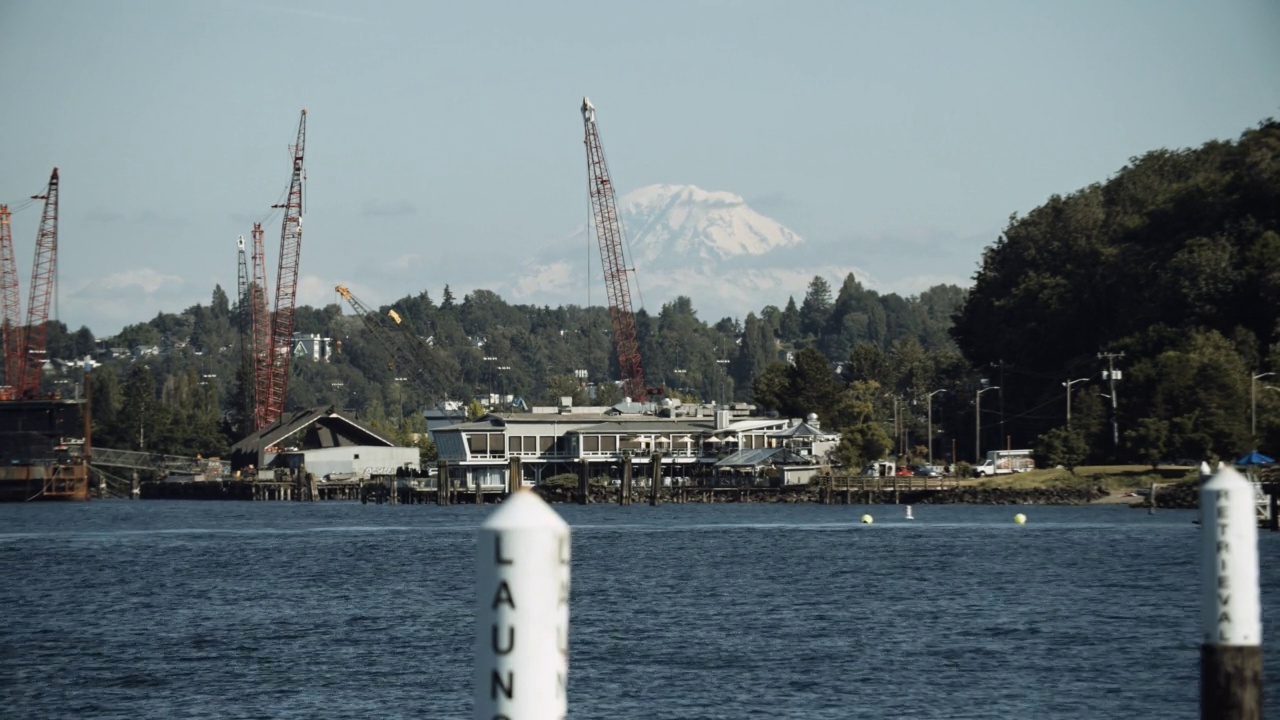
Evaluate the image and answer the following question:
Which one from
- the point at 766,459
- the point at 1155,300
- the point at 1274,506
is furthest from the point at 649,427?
the point at 1274,506

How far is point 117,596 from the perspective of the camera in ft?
209

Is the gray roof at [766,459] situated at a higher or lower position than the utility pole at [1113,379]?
lower

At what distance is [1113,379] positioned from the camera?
134 metres

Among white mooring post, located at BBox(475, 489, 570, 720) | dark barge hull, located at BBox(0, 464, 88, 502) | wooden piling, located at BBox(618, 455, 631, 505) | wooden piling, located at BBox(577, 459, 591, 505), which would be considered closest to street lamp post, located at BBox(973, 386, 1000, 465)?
wooden piling, located at BBox(618, 455, 631, 505)

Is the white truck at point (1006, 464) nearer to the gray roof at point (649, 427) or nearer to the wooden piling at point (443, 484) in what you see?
the gray roof at point (649, 427)

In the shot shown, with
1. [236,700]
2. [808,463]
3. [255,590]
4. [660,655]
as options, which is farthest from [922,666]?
[808,463]

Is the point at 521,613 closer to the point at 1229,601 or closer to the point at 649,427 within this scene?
the point at 1229,601

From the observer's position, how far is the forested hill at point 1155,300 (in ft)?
418

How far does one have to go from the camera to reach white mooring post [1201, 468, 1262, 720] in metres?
12.7

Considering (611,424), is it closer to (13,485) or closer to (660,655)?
(13,485)

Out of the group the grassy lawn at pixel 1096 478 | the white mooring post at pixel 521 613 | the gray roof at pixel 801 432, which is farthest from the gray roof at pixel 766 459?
the white mooring post at pixel 521 613

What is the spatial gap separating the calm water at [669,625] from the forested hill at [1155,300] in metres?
30.4

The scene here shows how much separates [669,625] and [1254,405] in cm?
7928

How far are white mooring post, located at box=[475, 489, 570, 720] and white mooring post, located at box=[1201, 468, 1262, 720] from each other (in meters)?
5.97
